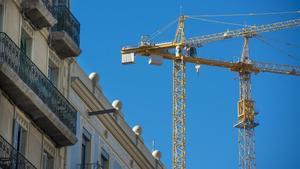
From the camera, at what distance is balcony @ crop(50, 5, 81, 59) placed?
42.4 meters

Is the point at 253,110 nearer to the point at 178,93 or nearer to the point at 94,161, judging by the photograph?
the point at 178,93

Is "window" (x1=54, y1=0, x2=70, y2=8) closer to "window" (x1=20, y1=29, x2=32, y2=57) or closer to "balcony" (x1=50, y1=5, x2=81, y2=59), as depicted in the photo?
"balcony" (x1=50, y1=5, x2=81, y2=59)

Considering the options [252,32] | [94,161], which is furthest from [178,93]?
[94,161]

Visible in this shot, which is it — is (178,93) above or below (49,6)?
above

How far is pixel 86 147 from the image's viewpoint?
4575cm

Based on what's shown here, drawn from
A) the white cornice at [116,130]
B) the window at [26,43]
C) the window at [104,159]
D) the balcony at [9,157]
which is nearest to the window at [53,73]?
the white cornice at [116,130]

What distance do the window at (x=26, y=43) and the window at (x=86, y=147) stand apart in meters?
5.58

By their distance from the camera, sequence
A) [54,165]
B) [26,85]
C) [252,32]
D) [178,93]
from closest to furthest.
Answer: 1. [26,85]
2. [54,165]
3. [178,93]
4. [252,32]

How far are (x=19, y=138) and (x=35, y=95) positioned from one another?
61.4 inches

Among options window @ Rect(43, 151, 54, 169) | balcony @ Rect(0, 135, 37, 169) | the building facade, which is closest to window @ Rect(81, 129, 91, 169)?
the building facade

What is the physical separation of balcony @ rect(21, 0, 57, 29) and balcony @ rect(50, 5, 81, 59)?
3.84 ft

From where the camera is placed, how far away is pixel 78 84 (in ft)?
147

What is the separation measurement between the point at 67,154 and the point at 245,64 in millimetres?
59931

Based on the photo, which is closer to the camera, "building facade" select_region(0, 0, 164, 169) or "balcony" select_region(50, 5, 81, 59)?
"building facade" select_region(0, 0, 164, 169)
